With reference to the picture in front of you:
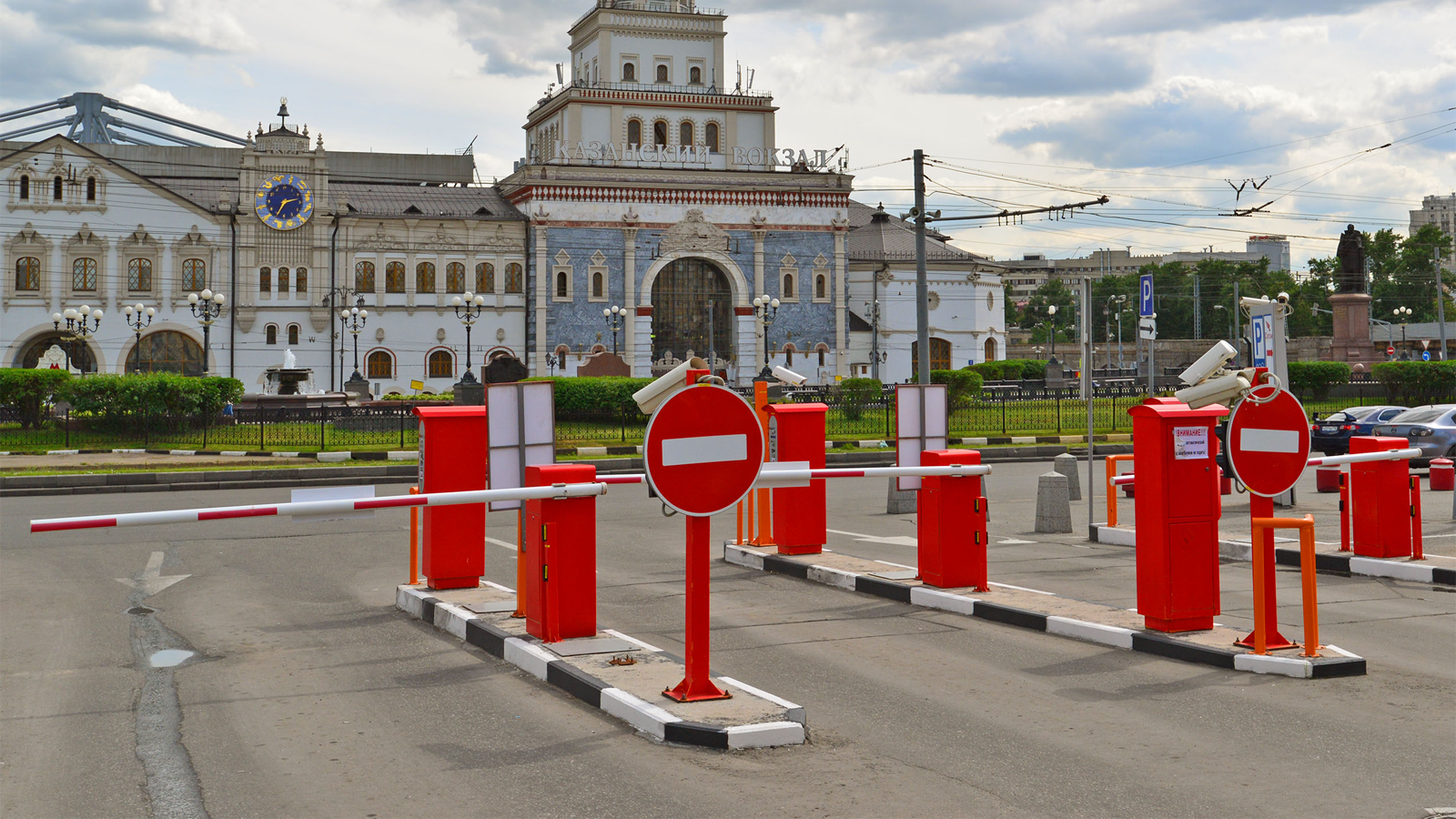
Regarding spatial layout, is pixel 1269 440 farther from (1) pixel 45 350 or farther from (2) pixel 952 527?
(1) pixel 45 350

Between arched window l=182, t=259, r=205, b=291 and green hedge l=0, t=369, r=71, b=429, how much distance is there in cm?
2314

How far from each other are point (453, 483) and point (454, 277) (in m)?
50.7

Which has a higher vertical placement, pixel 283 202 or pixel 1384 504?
pixel 283 202

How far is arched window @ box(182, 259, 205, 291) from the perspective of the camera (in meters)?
55.0

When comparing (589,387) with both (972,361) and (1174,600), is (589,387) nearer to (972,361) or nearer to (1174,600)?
(1174,600)

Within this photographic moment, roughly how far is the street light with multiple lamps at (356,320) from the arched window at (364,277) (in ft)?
3.95

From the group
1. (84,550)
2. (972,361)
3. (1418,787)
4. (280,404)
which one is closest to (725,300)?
(972,361)

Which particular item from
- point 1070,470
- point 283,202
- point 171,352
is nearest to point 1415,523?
point 1070,470

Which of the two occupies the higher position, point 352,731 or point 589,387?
point 589,387

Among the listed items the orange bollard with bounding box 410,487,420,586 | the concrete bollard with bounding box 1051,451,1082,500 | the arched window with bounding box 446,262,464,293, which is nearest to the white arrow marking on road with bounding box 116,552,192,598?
the orange bollard with bounding box 410,487,420,586

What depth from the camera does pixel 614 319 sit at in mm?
57344

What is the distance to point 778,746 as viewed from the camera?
6.30 m

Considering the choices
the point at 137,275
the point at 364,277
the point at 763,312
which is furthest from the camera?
the point at 364,277

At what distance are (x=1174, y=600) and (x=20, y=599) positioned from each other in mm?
9621
